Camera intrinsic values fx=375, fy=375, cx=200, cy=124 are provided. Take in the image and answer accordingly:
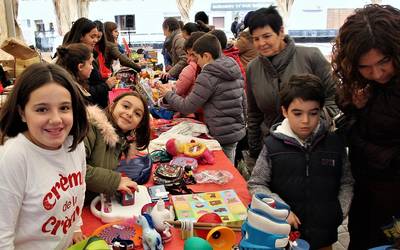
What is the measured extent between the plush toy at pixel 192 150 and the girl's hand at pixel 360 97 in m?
1.03

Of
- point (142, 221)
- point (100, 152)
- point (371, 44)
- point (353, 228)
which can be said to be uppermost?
point (371, 44)

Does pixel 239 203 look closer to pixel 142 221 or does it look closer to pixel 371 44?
pixel 142 221

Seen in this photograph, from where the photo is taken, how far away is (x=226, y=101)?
2736mm

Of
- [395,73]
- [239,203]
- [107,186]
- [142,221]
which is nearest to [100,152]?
[107,186]

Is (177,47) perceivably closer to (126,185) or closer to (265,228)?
(126,185)

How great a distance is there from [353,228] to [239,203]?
505 mm

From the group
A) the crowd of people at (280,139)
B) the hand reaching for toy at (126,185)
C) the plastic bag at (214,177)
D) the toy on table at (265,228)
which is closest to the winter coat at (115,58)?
the crowd of people at (280,139)

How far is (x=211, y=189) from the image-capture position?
195 centimetres

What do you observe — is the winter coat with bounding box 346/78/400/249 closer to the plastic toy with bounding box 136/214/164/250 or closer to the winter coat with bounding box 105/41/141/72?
the plastic toy with bounding box 136/214/164/250

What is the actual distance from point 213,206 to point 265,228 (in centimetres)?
67

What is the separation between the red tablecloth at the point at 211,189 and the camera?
1.45 m

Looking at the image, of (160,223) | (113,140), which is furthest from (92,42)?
(160,223)

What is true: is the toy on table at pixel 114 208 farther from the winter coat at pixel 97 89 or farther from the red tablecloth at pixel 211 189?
the winter coat at pixel 97 89

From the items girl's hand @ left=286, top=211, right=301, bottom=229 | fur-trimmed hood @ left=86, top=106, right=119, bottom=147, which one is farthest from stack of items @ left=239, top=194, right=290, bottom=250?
fur-trimmed hood @ left=86, top=106, right=119, bottom=147
